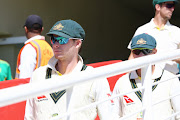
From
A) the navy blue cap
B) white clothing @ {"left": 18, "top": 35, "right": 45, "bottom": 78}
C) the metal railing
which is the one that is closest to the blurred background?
the navy blue cap

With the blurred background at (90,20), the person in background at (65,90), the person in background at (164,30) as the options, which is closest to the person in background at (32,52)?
the person in background at (164,30)

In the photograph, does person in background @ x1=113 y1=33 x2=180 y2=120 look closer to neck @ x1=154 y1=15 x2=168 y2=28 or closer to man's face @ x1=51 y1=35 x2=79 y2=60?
man's face @ x1=51 y1=35 x2=79 y2=60

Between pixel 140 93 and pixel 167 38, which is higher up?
pixel 167 38

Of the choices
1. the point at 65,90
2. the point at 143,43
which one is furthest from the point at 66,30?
the point at 143,43

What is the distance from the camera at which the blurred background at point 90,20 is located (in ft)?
25.4

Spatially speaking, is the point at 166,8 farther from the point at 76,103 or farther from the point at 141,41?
the point at 76,103

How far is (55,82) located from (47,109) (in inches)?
26.5

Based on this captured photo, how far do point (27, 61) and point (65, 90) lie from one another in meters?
1.67

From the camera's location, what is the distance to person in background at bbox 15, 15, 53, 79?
11.8 ft

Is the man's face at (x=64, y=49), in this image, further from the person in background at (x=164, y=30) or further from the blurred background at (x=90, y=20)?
the blurred background at (x=90, y=20)

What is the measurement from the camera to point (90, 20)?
1080cm

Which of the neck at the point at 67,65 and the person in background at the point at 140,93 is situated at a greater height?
the neck at the point at 67,65

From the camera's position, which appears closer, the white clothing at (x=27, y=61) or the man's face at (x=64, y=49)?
the man's face at (x=64, y=49)

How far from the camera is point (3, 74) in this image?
12.3ft
